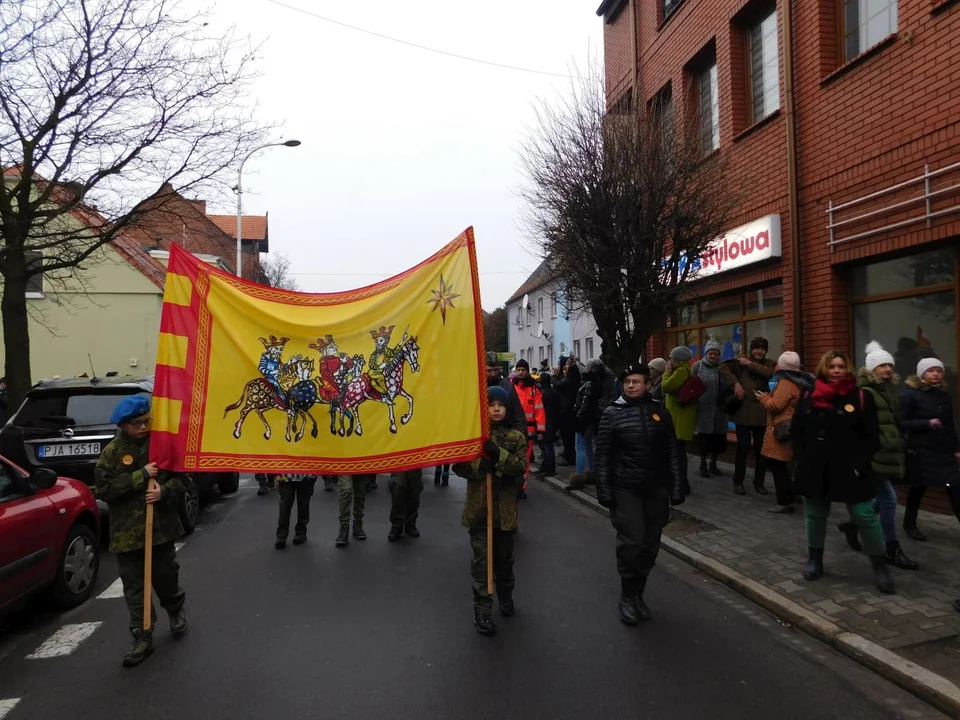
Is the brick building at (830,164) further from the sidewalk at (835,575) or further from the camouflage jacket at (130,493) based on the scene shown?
the camouflage jacket at (130,493)

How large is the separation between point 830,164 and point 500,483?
6850 mm

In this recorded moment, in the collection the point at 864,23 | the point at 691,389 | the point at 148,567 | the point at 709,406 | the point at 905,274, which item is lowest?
the point at 148,567

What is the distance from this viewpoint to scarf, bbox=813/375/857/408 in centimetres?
507

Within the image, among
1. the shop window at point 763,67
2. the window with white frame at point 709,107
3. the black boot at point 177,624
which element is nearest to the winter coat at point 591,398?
the shop window at point 763,67

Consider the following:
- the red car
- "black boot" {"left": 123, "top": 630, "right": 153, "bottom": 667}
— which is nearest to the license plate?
the red car

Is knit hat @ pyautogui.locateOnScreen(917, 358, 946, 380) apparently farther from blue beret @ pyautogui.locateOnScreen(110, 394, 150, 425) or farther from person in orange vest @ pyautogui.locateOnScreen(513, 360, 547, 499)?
blue beret @ pyautogui.locateOnScreen(110, 394, 150, 425)

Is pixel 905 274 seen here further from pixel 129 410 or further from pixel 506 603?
pixel 129 410

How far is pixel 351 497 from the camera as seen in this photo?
Result: 711cm

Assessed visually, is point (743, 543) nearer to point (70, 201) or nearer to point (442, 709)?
point (442, 709)

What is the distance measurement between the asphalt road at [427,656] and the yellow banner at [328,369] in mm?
1140

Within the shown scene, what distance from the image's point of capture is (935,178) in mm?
7195

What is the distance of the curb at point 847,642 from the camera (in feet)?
11.5

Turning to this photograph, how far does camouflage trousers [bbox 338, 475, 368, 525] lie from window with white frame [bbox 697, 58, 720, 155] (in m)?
8.38

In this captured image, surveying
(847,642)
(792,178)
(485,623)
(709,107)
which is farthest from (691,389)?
(709,107)
